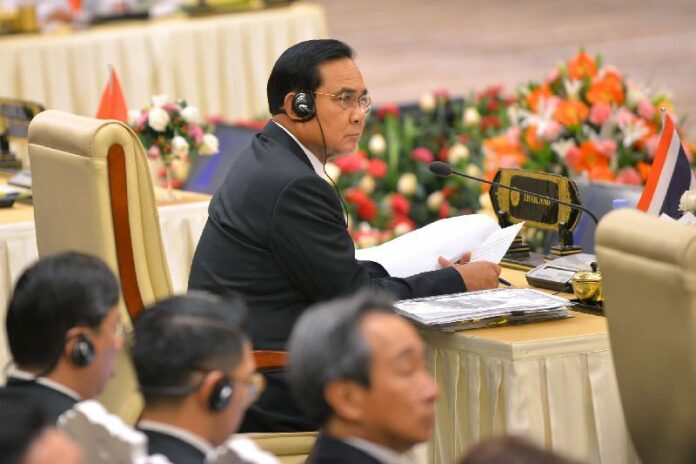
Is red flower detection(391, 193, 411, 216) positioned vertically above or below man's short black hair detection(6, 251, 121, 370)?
below

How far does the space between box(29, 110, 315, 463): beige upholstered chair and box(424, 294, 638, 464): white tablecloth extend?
76cm

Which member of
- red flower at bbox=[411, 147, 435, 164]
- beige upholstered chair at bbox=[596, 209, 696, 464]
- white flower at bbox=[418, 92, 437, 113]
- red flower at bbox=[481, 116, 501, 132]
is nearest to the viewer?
beige upholstered chair at bbox=[596, 209, 696, 464]

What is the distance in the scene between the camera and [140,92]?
758 cm

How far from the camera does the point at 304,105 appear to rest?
312 cm

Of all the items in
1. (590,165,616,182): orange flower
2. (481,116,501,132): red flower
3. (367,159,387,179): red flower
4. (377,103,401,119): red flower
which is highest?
(590,165,616,182): orange flower

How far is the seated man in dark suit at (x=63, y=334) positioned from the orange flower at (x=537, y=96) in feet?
9.20

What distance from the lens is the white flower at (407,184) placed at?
6.07m

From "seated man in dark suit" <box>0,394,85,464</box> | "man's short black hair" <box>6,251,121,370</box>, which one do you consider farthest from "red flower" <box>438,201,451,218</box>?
"seated man in dark suit" <box>0,394,85,464</box>

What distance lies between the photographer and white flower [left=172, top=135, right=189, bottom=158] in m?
4.57

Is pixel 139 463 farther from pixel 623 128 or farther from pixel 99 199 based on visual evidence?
pixel 623 128

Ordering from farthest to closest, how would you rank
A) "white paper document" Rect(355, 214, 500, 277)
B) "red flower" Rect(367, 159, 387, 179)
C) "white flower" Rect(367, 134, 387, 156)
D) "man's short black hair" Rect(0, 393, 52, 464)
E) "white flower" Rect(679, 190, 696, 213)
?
"white flower" Rect(367, 134, 387, 156) < "red flower" Rect(367, 159, 387, 179) < "white paper document" Rect(355, 214, 500, 277) < "white flower" Rect(679, 190, 696, 213) < "man's short black hair" Rect(0, 393, 52, 464)

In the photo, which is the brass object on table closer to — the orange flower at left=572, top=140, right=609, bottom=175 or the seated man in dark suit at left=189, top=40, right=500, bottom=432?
the seated man in dark suit at left=189, top=40, right=500, bottom=432

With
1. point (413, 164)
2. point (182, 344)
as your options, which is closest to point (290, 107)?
point (182, 344)

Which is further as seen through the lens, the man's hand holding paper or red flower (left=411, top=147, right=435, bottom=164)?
red flower (left=411, top=147, right=435, bottom=164)
